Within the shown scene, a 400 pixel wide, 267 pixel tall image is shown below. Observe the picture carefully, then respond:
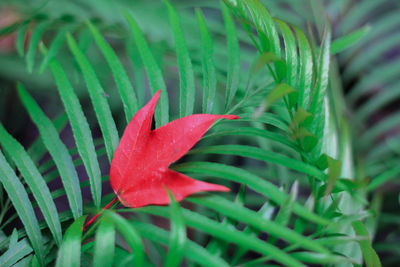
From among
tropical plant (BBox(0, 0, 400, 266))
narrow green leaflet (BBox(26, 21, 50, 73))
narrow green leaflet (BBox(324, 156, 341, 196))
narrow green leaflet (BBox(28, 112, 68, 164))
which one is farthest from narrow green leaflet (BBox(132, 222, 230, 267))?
narrow green leaflet (BBox(26, 21, 50, 73))

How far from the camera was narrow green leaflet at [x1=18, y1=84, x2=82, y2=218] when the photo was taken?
367 mm

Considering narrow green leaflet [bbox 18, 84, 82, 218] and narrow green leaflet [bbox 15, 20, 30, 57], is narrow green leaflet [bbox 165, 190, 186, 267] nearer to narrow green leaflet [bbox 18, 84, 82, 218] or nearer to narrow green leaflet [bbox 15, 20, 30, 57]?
narrow green leaflet [bbox 18, 84, 82, 218]

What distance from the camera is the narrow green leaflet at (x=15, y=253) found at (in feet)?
1.10

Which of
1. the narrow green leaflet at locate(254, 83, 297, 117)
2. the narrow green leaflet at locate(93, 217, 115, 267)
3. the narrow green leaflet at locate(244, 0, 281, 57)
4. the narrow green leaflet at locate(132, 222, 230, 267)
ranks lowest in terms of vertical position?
the narrow green leaflet at locate(93, 217, 115, 267)

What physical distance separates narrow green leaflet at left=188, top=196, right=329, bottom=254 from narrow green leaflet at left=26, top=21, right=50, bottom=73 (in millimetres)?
406

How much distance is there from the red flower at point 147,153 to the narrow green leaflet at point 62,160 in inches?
1.9

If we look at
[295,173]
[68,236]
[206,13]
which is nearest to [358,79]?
[295,173]

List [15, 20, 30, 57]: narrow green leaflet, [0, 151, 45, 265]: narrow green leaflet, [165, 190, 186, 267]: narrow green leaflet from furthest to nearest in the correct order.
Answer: [15, 20, 30, 57]: narrow green leaflet → [0, 151, 45, 265]: narrow green leaflet → [165, 190, 186, 267]: narrow green leaflet

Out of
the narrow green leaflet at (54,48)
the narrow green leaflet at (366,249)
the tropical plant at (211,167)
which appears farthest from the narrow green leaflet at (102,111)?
the narrow green leaflet at (366,249)

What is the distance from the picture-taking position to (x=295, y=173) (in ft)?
2.99

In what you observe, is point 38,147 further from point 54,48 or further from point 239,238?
point 239,238

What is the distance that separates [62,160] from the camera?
0.38 m

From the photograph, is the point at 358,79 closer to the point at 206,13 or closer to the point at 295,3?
the point at 295,3

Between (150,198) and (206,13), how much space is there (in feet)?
3.70
